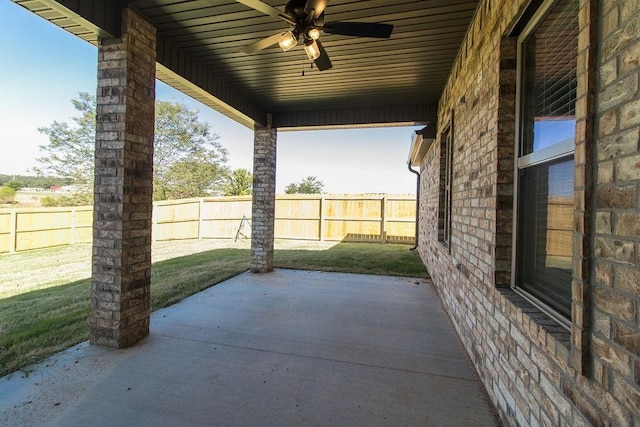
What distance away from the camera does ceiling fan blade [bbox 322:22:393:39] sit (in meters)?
2.57

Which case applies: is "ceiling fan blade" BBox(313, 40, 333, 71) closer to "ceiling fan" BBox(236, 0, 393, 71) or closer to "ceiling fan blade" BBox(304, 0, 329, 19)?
"ceiling fan" BBox(236, 0, 393, 71)

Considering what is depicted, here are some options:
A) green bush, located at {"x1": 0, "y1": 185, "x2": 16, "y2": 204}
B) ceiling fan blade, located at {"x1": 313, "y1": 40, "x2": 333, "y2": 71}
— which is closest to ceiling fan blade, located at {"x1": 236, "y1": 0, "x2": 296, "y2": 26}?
ceiling fan blade, located at {"x1": 313, "y1": 40, "x2": 333, "y2": 71}

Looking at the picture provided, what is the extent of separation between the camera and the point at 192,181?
20328 millimetres

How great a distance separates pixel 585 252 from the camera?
47.4 inches

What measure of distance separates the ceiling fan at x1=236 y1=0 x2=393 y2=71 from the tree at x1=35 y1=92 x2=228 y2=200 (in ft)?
45.1

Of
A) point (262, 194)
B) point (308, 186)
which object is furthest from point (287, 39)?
point (308, 186)

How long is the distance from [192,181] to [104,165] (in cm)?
1844

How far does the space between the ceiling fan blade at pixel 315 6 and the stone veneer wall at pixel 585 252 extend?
1293 millimetres

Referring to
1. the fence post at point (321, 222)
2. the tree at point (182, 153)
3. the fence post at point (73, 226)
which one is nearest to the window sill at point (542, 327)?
A: the fence post at point (321, 222)

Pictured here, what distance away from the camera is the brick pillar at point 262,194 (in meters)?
6.34

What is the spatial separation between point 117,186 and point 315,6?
2360 millimetres

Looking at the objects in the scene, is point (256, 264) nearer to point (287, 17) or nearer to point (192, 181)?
point (287, 17)

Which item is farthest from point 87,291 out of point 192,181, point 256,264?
point 192,181

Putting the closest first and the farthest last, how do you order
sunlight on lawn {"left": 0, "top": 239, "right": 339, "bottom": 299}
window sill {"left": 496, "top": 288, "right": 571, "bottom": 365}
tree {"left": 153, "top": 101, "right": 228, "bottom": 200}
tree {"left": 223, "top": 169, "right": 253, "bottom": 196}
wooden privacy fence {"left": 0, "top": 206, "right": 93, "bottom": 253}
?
1. window sill {"left": 496, "top": 288, "right": 571, "bottom": 365}
2. sunlight on lawn {"left": 0, "top": 239, "right": 339, "bottom": 299}
3. wooden privacy fence {"left": 0, "top": 206, "right": 93, "bottom": 253}
4. tree {"left": 153, "top": 101, "right": 228, "bottom": 200}
5. tree {"left": 223, "top": 169, "right": 253, "bottom": 196}
